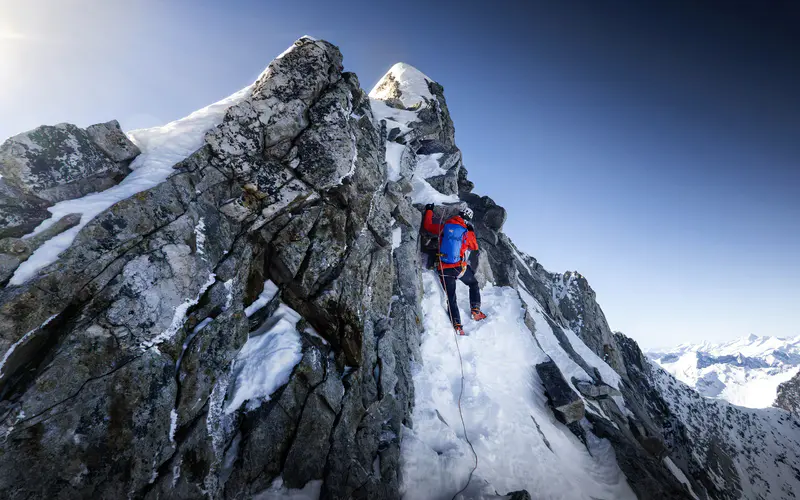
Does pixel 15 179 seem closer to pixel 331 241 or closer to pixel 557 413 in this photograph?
pixel 331 241

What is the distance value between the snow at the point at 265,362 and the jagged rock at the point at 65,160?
223 inches

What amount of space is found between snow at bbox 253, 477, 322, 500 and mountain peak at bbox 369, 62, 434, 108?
25.5 m

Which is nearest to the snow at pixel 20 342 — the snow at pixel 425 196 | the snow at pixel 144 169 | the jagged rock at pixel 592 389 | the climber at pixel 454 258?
the snow at pixel 144 169

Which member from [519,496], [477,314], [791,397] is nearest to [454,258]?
[477,314]

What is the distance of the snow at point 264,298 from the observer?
29.3ft

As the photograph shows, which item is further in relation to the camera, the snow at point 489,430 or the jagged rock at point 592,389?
the jagged rock at point 592,389

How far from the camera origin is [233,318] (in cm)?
823

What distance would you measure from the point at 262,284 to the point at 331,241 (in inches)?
101

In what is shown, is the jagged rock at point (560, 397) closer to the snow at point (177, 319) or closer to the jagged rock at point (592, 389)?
the jagged rock at point (592, 389)

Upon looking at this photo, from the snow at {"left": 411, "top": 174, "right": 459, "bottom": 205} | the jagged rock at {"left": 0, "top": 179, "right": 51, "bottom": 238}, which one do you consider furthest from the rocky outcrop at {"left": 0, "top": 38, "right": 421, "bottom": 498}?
the snow at {"left": 411, "top": 174, "right": 459, "bottom": 205}

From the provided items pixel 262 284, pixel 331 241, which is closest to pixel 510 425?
pixel 331 241

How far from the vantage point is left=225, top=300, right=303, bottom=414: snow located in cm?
776

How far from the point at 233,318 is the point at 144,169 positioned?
16.0 feet

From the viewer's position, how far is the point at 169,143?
9.23 meters
